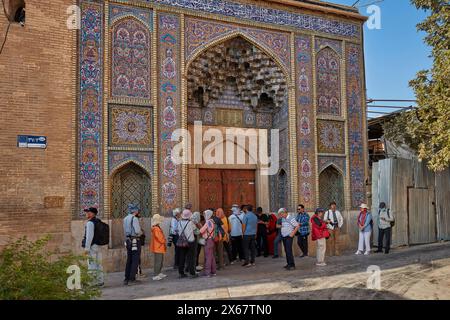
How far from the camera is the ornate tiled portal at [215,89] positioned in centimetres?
973

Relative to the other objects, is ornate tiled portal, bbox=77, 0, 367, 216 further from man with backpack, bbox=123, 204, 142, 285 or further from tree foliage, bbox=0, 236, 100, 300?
tree foliage, bbox=0, 236, 100, 300

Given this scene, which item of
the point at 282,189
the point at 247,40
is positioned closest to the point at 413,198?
the point at 282,189

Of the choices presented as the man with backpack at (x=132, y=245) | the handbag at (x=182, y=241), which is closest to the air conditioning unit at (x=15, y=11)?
the man with backpack at (x=132, y=245)

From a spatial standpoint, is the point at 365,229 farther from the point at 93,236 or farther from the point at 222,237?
the point at 93,236

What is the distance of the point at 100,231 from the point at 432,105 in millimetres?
7945

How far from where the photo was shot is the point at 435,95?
32.2 ft

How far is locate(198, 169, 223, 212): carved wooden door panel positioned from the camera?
11836mm

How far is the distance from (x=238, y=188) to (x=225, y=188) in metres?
0.41

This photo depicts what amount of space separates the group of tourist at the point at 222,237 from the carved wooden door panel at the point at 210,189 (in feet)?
4.96

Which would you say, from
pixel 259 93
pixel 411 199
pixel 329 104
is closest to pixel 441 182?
pixel 411 199

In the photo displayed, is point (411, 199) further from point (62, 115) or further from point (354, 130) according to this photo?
point (62, 115)

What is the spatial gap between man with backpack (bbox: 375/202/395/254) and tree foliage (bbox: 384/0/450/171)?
1.55 meters

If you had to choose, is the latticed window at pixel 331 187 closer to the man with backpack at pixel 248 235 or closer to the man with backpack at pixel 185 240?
the man with backpack at pixel 248 235

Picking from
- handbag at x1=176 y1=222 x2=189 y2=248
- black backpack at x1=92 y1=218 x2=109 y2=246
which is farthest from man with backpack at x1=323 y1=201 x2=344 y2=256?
black backpack at x1=92 y1=218 x2=109 y2=246
